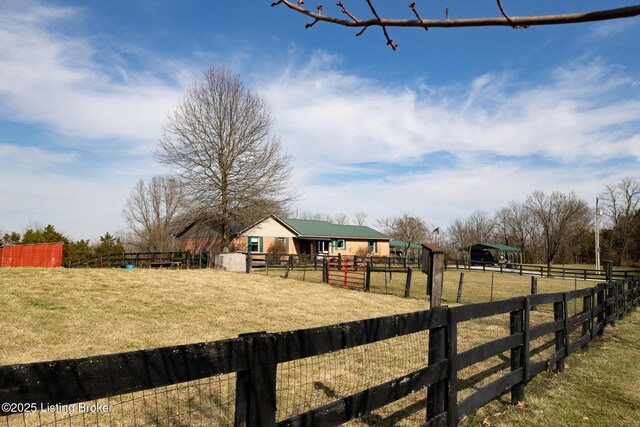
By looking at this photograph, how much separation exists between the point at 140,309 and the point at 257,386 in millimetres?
9726

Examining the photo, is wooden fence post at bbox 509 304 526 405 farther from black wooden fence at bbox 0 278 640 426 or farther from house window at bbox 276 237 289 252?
house window at bbox 276 237 289 252

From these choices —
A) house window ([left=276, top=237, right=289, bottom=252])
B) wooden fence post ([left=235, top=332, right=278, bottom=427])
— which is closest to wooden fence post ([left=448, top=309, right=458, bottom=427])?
wooden fence post ([left=235, top=332, right=278, bottom=427])

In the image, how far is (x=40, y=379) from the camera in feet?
5.63

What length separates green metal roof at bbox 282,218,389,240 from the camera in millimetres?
43831

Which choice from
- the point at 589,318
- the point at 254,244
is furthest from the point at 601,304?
the point at 254,244

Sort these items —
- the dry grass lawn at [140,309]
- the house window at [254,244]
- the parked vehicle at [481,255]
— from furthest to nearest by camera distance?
the parked vehicle at [481,255] → the house window at [254,244] → the dry grass lawn at [140,309]

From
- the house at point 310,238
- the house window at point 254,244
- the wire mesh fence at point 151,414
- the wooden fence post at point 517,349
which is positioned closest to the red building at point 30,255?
the house at point 310,238

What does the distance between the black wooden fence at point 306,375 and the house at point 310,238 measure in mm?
31570

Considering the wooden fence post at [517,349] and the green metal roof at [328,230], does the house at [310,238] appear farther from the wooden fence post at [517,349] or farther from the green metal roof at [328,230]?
the wooden fence post at [517,349]

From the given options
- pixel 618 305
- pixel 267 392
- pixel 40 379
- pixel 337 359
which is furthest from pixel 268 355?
pixel 618 305

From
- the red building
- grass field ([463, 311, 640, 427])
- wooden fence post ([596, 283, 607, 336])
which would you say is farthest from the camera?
the red building

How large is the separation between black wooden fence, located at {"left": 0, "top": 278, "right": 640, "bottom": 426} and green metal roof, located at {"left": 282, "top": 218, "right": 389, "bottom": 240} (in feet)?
114

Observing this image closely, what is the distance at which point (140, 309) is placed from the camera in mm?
10992

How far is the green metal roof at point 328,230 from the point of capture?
144ft
